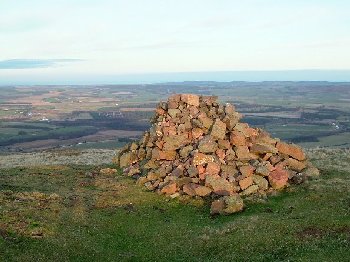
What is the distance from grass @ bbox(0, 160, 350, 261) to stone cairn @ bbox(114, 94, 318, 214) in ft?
5.80

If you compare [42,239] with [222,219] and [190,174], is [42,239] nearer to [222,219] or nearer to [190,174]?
[222,219]

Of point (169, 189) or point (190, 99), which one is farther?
point (190, 99)

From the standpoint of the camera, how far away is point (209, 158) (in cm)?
4372

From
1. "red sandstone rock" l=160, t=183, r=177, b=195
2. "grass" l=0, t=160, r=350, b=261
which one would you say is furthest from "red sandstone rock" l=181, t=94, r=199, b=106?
"red sandstone rock" l=160, t=183, r=177, b=195

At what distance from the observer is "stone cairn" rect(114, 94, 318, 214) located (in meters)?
40.7

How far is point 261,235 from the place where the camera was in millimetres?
29594

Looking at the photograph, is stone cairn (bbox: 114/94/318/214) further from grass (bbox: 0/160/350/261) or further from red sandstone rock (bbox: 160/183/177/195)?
grass (bbox: 0/160/350/261)

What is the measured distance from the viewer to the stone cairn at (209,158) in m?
40.7

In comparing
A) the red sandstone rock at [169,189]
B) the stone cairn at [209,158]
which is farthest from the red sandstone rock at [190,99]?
the red sandstone rock at [169,189]

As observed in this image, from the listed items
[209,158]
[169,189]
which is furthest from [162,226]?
[209,158]

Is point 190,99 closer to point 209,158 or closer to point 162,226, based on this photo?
point 209,158

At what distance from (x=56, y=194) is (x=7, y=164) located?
26645 mm

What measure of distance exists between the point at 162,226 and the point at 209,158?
1193 centimetres

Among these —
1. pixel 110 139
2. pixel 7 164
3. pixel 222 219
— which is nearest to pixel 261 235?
pixel 222 219
